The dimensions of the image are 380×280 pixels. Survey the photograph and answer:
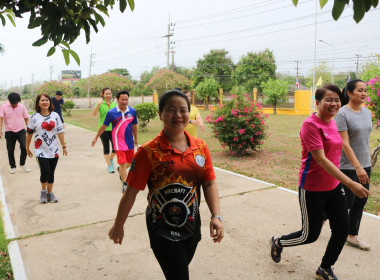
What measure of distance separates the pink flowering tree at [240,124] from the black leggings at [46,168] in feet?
17.6

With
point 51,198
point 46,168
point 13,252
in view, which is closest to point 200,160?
point 13,252

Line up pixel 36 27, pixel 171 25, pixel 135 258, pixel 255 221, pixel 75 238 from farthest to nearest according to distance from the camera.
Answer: pixel 171 25 < pixel 255 221 < pixel 75 238 < pixel 135 258 < pixel 36 27

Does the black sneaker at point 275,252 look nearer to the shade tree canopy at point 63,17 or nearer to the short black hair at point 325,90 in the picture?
the short black hair at point 325,90

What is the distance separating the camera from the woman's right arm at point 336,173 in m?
2.80

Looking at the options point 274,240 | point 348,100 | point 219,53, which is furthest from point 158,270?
point 219,53

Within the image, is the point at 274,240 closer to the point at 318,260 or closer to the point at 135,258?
the point at 318,260

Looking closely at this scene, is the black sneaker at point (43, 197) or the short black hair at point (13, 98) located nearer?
the black sneaker at point (43, 197)

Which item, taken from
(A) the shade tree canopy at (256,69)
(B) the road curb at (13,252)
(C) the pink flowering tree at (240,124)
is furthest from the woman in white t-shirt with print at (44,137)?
(A) the shade tree canopy at (256,69)

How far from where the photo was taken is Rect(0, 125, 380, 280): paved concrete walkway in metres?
3.46

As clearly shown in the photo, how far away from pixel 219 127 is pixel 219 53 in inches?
1733

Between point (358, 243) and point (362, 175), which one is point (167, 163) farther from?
point (358, 243)

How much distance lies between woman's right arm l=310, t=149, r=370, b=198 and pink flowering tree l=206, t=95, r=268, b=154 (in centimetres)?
665

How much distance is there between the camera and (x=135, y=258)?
12.2 ft

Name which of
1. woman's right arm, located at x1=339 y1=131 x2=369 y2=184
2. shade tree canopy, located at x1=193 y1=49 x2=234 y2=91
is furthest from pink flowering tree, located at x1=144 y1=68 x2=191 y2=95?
woman's right arm, located at x1=339 y1=131 x2=369 y2=184
